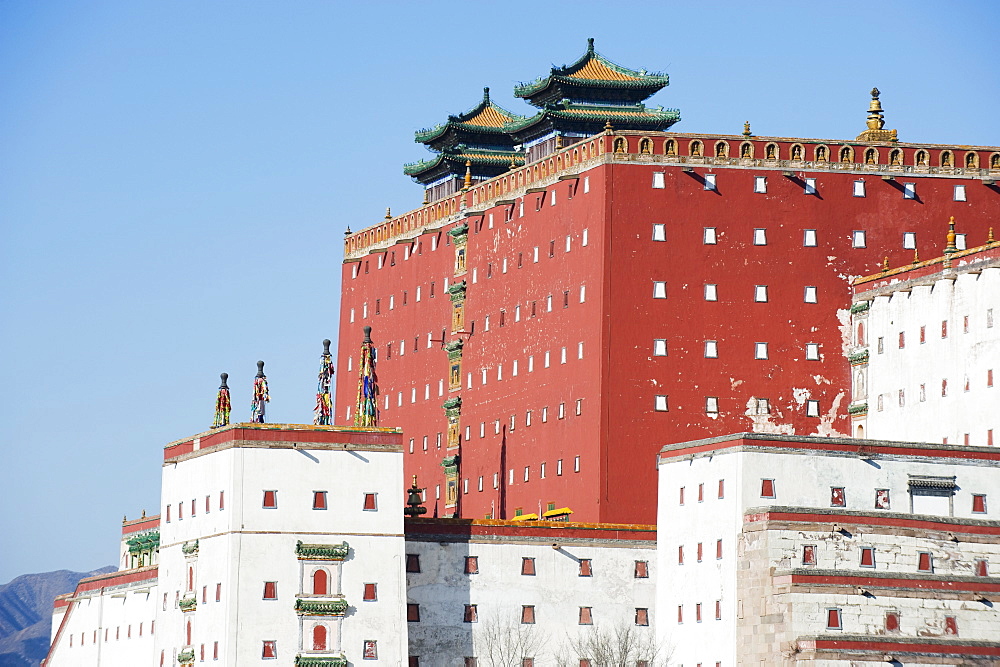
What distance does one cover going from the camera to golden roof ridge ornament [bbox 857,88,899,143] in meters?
113

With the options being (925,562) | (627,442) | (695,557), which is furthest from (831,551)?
(627,442)

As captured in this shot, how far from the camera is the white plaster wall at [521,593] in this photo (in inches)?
3807

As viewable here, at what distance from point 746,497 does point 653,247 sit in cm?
2169

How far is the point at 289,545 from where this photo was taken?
303ft

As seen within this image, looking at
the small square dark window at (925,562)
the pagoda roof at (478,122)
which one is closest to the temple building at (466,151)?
the pagoda roof at (478,122)

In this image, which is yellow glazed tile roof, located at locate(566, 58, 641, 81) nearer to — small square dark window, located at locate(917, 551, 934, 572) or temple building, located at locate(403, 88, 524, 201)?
temple building, located at locate(403, 88, 524, 201)

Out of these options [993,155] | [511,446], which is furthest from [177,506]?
[993,155]

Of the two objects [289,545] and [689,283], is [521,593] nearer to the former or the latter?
[289,545]

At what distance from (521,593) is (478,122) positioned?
48.8 m

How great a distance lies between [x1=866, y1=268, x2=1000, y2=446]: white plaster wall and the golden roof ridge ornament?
995cm

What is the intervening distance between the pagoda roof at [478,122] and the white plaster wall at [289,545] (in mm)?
47062

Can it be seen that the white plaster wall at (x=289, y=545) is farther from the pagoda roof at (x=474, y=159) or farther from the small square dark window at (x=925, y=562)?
the pagoda roof at (x=474, y=159)

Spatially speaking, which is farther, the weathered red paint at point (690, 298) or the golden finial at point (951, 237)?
the weathered red paint at point (690, 298)

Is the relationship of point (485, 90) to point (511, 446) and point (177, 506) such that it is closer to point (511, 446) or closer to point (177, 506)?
point (511, 446)
